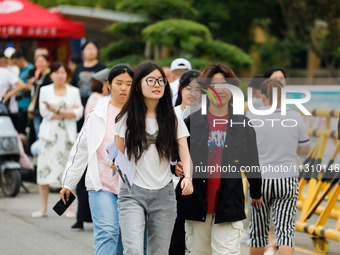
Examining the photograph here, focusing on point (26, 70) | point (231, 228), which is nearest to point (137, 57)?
point (26, 70)

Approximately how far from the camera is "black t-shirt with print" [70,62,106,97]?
10734 mm

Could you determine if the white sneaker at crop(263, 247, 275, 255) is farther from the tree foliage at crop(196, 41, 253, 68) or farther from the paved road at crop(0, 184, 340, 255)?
the tree foliage at crop(196, 41, 253, 68)

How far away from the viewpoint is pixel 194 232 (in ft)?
18.3

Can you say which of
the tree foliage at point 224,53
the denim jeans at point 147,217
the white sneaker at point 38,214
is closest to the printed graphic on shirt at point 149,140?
the denim jeans at point 147,217

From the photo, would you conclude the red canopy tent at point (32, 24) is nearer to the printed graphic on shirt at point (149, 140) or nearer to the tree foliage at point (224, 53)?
the tree foliage at point (224, 53)

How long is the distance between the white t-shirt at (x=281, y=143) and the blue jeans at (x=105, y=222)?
1534mm

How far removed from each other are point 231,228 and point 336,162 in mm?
2949

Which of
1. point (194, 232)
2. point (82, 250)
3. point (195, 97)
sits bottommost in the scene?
point (82, 250)

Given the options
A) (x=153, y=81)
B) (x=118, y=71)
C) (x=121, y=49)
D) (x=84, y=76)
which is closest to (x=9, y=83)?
(x=84, y=76)

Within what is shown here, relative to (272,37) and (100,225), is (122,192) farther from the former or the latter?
(272,37)

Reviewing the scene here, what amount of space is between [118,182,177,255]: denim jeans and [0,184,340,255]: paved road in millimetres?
2543

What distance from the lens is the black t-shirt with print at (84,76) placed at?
10.7 metres

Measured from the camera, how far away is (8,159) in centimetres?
1120

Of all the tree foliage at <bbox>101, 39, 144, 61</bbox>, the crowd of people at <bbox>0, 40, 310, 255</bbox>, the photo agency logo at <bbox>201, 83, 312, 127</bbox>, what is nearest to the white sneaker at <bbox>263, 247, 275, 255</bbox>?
the crowd of people at <bbox>0, 40, 310, 255</bbox>
